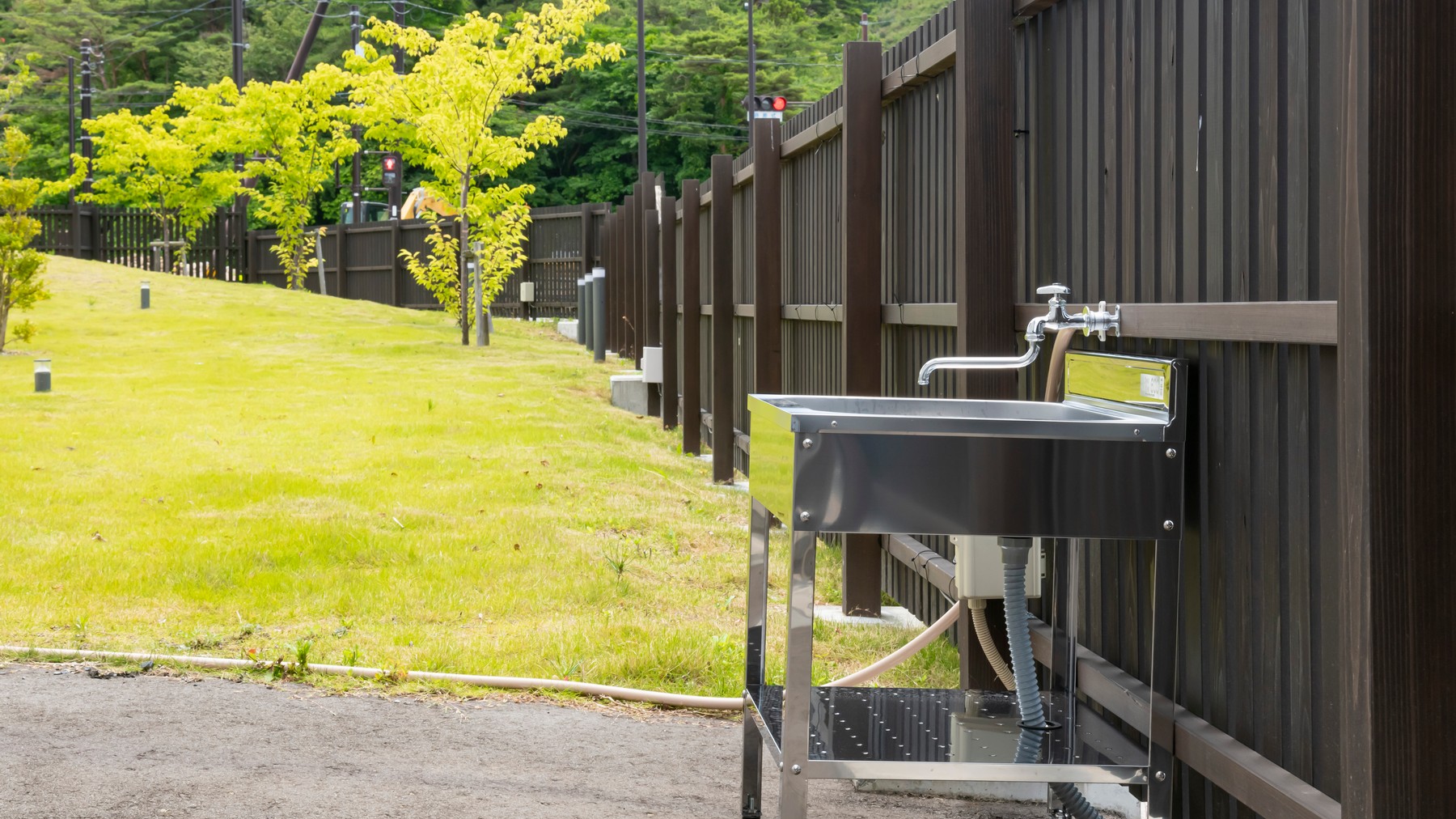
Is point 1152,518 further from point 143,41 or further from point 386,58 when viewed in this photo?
point 143,41

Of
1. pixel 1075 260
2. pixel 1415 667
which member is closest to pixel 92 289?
pixel 1075 260

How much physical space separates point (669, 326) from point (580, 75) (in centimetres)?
4565

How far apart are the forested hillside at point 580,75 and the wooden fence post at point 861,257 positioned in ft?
153

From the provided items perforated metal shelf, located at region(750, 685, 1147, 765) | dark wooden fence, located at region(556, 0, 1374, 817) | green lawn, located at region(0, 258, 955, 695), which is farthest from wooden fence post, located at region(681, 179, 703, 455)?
perforated metal shelf, located at region(750, 685, 1147, 765)

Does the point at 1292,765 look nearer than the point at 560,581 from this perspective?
Yes

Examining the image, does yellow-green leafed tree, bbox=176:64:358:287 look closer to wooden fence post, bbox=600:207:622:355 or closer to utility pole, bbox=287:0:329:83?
utility pole, bbox=287:0:329:83

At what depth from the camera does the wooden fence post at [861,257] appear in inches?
217

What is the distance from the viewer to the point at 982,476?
2.61 meters

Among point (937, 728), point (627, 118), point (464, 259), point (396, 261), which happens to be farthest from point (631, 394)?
point (627, 118)

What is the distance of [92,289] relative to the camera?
24078mm

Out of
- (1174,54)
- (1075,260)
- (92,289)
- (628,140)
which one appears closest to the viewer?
(1174,54)

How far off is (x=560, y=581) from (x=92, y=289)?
20955 mm

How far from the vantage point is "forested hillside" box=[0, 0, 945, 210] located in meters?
54.8

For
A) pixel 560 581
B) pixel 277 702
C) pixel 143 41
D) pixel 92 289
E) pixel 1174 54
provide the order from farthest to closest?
pixel 143 41 → pixel 92 289 → pixel 560 581 → pixel 277 702 → pixel 1174 54
